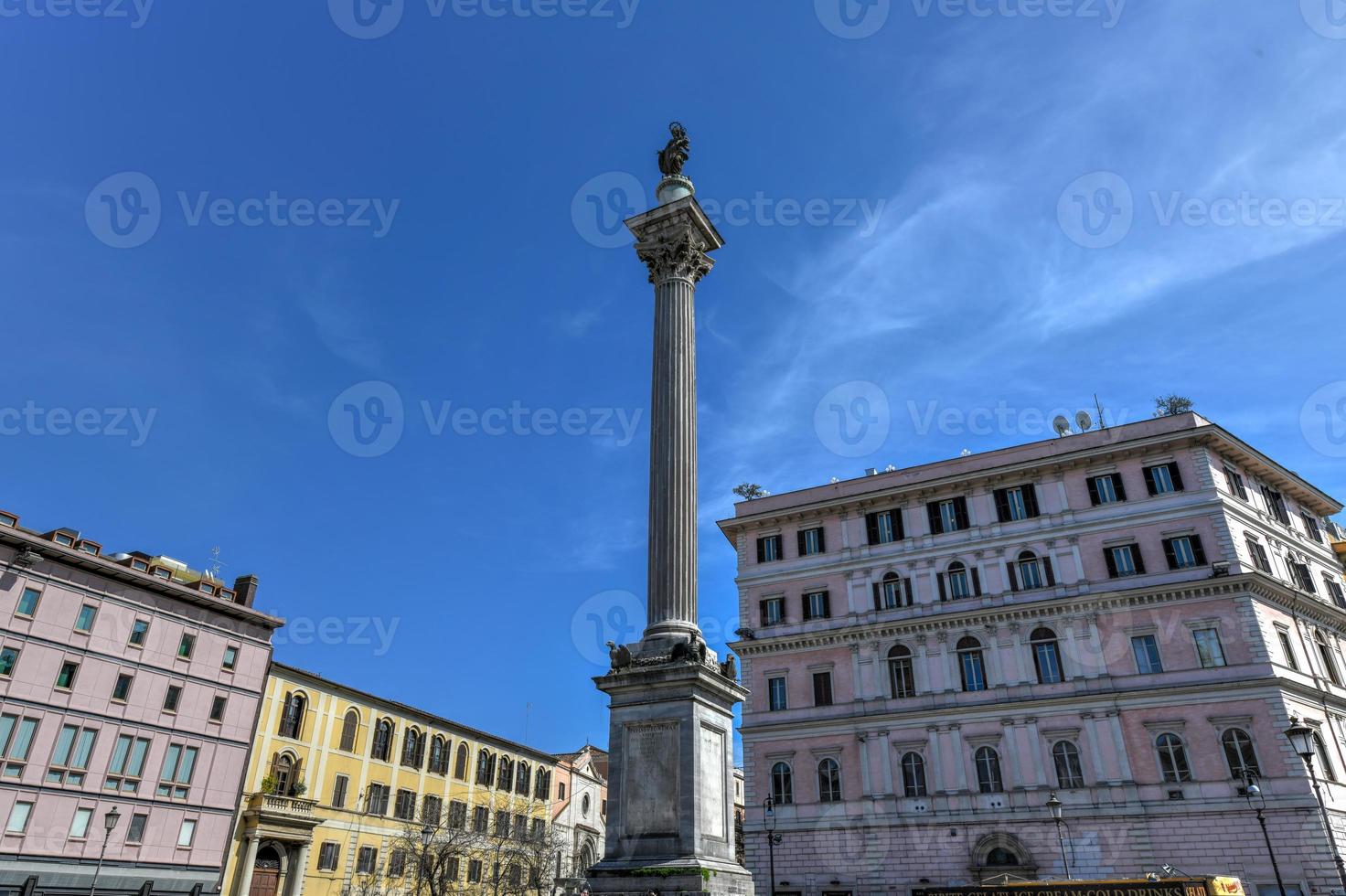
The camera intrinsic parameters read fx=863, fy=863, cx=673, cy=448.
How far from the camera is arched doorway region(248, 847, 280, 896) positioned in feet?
131

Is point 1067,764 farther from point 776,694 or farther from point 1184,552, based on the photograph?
point 776,694

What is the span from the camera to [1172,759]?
3581 centimetres

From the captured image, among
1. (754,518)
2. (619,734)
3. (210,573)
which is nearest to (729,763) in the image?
(619,734)

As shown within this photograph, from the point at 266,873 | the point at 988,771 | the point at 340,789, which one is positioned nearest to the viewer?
the point at 988,771

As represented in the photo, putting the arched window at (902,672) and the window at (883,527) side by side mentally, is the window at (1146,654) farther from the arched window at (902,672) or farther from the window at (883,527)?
the window at (883,527)

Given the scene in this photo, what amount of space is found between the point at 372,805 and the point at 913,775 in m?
28.7

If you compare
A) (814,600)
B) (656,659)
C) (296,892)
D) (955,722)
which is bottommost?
(296,892)

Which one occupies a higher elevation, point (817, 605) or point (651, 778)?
point (817, 605)

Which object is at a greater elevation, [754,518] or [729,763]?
[754,518]

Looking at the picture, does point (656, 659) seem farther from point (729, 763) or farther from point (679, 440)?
point (679, 440)

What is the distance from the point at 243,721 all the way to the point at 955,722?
109 ft

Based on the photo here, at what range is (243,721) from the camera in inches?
1606

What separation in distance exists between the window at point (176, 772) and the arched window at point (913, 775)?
3195 cm

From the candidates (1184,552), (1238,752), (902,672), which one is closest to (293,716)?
(902,672)
